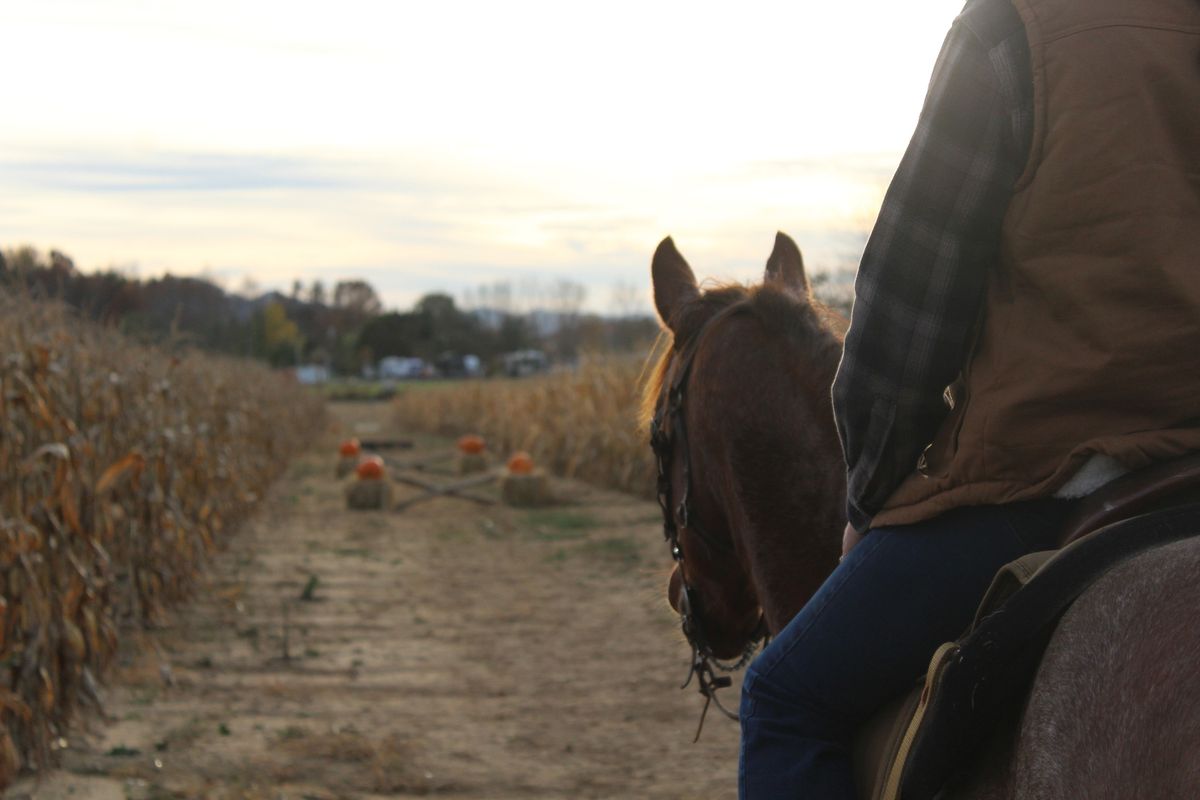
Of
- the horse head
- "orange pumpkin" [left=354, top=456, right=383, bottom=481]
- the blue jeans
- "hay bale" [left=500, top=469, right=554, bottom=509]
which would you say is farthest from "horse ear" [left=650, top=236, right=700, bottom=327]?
"orange pumpkin" [left=354, top=456, right=383, bottom=481]

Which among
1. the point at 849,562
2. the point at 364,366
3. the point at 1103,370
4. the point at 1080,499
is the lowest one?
the point at 364,366

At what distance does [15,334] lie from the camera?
6461mm

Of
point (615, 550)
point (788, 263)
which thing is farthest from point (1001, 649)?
point (615, 550)

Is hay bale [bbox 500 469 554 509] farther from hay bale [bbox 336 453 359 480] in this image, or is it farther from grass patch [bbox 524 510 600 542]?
hay bale [bbox 336 453 359 480]

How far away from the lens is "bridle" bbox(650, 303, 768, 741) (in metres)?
3.01

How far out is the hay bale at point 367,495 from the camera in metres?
17.9

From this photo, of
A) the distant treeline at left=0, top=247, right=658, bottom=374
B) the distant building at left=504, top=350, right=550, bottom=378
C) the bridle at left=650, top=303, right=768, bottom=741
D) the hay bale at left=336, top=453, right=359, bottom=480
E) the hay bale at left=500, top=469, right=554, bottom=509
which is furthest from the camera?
the distant building at left=504, top=350, right=550, bottom=378

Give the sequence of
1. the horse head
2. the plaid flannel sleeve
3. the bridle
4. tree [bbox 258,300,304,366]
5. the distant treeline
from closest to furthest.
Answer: the plaid flannel sleeve → the horse head → the bridle → the distant treeline → tree [bbox 258,300,304,366]

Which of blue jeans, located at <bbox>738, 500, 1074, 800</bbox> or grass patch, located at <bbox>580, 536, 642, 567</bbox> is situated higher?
blue jeans, located at <bbox>738, 500, 1074, 800</bbox>

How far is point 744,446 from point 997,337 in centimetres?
103

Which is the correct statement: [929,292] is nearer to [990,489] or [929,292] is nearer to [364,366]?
[990,489]

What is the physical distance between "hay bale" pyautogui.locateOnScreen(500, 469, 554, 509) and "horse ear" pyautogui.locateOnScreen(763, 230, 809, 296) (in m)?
14.4

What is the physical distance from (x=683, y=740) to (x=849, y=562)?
460 centimetres

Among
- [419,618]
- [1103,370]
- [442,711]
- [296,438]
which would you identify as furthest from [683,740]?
[296,438]
